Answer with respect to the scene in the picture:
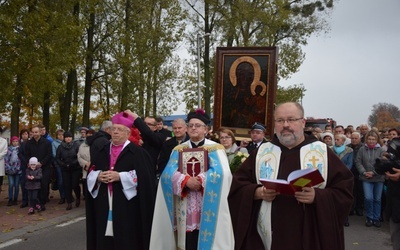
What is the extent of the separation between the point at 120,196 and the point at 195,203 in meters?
0.87

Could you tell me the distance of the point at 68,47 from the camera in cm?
1691

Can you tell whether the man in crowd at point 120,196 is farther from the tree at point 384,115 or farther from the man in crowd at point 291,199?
the tree at point 384,115

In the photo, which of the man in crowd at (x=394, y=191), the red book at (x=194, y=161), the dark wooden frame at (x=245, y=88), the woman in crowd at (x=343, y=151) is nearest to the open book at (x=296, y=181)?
the red book at (x=194, y=161)

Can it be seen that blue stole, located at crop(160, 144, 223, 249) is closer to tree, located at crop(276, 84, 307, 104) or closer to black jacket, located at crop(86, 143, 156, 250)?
black jacket, located at crop(86, 143, 156, 250)

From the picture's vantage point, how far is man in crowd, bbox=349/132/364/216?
400 inches

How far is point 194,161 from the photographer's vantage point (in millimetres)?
5367

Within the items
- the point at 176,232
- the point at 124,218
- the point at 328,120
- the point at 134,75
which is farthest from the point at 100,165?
the point at 328,120

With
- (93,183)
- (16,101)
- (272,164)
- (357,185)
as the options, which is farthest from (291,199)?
(16,101)

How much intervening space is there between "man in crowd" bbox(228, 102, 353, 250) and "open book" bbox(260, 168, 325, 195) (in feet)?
0.25

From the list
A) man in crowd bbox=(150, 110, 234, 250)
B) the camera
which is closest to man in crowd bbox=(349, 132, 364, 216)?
the camera

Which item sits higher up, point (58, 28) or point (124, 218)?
point (58, 28)

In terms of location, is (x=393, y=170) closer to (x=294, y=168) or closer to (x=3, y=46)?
(x=294, y=168)

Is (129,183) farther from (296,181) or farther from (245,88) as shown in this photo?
(245,88)

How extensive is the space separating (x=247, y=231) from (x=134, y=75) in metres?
20.3
